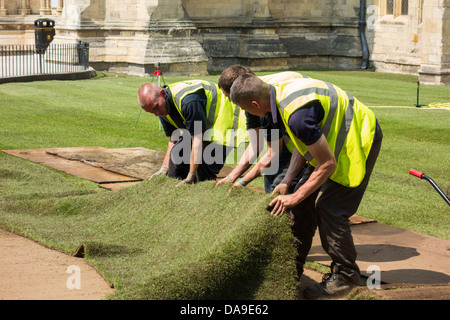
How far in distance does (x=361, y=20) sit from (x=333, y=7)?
1.35 metres

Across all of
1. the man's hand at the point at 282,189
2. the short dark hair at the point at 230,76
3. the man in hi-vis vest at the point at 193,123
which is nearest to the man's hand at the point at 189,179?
the man in hi-vis vest at the point at 193,123

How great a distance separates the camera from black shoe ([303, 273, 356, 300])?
16.0 ft

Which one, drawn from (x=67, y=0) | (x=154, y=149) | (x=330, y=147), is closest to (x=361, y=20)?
(x=67, y=0)

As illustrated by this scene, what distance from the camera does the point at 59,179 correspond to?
8711 mm

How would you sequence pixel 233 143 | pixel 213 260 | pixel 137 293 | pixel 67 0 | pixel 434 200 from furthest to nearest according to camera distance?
pixel 67 0 → pixel 434 200 → pixel 233 143 → pixel 213 260 → pixel 137 293

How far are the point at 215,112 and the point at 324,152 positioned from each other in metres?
2.16

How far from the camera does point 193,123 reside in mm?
6234

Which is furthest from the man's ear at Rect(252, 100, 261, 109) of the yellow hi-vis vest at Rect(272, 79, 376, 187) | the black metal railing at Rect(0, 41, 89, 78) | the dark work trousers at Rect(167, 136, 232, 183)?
the black metal railing at Rect(0, 41, 89, 78)

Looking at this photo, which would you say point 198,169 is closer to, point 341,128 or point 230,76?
point 230,76

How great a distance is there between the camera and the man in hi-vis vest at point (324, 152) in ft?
15.0

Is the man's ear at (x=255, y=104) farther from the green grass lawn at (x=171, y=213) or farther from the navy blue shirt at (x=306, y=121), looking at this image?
the green grass lawn at (x=171, y=213)

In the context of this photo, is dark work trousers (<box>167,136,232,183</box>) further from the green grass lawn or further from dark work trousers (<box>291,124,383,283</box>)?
dark work trousers (<box>291,124,383,283</box>)

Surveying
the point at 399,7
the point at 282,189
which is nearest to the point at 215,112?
the point at 282,189

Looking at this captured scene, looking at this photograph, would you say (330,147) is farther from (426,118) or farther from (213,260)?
(426,118)
